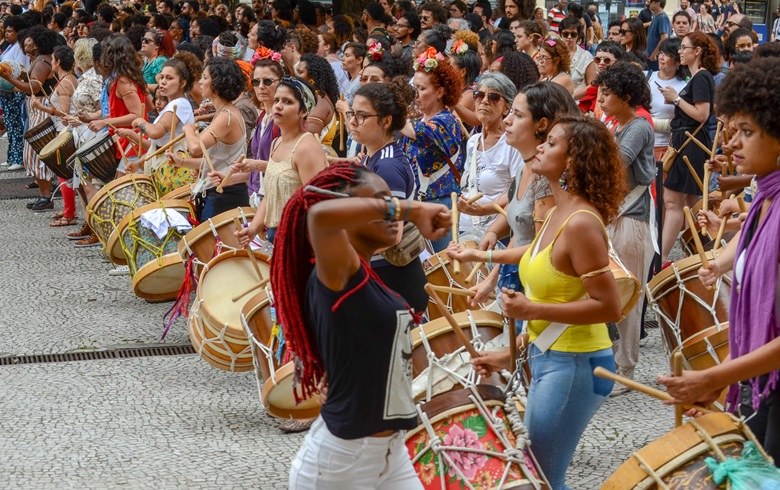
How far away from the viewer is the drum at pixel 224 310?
570 cm

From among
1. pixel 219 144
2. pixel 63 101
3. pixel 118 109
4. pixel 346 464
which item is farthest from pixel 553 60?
pixel 346 464

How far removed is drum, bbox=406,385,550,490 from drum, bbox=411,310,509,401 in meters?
0.18

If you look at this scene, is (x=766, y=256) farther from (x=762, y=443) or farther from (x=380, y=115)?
(x=380, y=115)

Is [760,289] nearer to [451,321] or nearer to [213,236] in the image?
[451,321]

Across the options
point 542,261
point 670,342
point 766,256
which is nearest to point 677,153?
point 670,342

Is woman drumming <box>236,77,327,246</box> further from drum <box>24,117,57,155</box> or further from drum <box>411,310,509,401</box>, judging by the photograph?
drum <box>24,117,57,155</box>

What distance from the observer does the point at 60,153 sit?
9.85 meters

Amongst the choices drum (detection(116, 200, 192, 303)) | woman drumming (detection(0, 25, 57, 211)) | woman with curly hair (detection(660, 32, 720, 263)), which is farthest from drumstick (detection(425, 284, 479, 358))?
woman drumming (detection(0, 25, 57, 211))

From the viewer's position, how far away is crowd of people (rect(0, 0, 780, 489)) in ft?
9.93

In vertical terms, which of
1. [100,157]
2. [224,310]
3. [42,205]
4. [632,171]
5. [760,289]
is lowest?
[42,205]

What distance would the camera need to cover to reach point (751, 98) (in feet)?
10.1

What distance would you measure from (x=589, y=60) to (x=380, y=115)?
5.08 metres

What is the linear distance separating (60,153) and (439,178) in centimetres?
466

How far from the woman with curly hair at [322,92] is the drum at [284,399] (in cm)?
309
